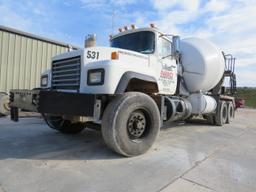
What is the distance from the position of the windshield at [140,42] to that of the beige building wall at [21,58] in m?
5.25

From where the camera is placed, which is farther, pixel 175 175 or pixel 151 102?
pixel 151 102

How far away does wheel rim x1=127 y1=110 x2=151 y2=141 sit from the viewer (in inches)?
156

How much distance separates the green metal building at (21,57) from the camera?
8578 mm

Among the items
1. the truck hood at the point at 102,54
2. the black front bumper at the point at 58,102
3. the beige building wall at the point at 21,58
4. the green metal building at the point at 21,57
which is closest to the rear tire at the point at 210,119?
the truck hood at the point at 102,54

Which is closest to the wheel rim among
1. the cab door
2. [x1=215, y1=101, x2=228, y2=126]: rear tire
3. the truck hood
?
the truck hood

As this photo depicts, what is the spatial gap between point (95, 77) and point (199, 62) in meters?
4.50

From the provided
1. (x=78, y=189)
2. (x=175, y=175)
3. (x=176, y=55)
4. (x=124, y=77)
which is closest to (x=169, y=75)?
(x=176, y=55)

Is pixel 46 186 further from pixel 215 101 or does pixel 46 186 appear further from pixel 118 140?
pixel 215 101

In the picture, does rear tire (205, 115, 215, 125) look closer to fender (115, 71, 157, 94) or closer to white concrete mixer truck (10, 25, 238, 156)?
white concrete mixer truck (10, 25, 238, 156)

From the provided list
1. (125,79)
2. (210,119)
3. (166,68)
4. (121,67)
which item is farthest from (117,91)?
(210,119)

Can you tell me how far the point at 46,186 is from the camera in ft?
8.71

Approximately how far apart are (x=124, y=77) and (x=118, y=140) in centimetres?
100

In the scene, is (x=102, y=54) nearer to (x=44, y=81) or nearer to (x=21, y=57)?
(x=44, y=81)

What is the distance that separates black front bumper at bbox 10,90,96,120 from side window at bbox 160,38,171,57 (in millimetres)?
2450
